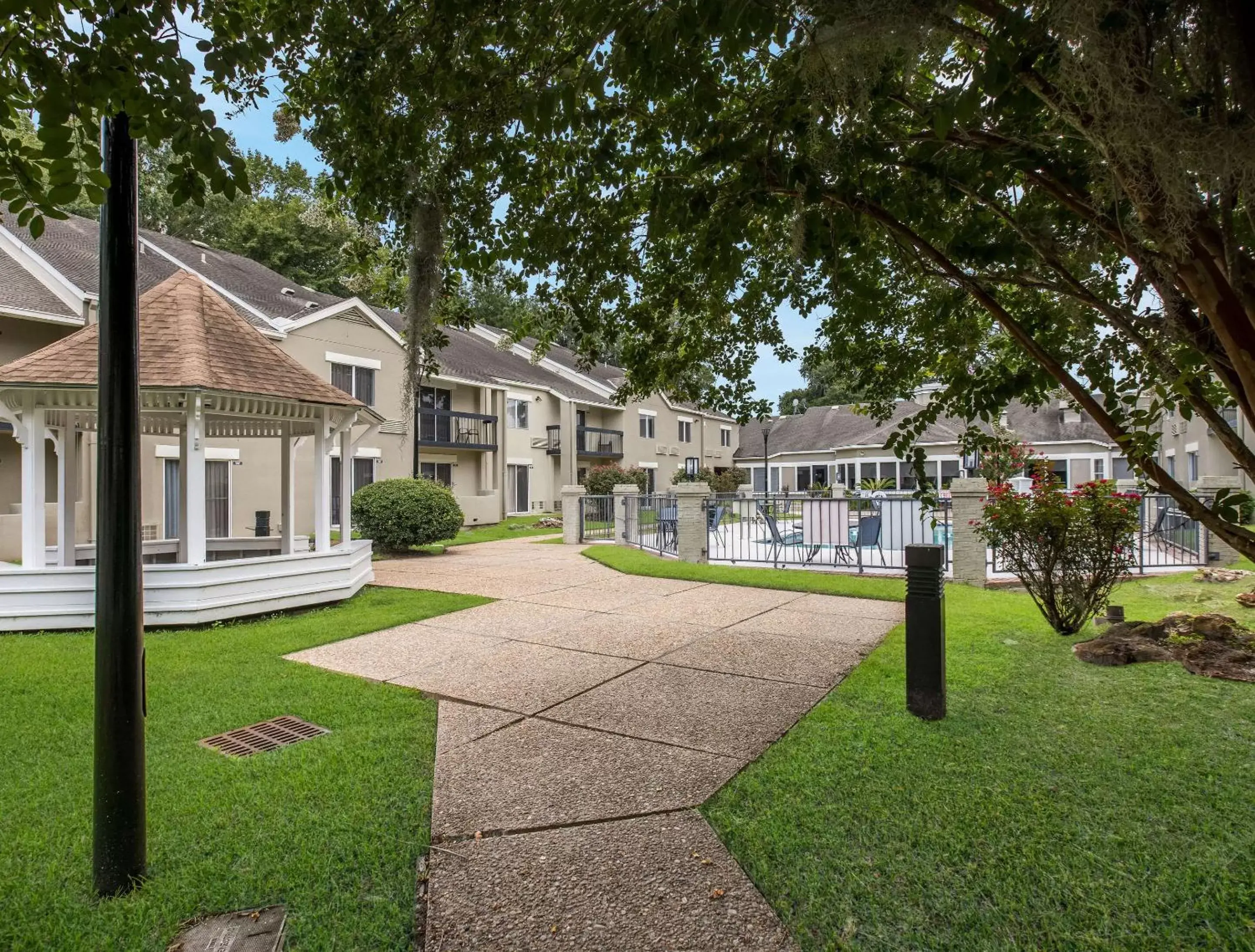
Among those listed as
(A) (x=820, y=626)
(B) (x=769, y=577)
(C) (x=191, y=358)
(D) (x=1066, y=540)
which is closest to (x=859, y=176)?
(D) (x=1066, y=540)

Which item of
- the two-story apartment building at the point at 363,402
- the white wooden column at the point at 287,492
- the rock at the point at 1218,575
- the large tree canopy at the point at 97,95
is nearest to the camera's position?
the large tree canopy at the point at 97,95

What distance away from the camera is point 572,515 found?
1825 centimetres

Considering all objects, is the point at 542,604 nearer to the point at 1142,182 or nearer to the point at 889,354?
the point at 889,354

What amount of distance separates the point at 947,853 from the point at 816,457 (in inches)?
1411

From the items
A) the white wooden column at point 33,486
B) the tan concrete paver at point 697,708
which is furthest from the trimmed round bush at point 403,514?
the tan concrete paver at point 697,708

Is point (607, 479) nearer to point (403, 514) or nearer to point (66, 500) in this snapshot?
point (403, 514)

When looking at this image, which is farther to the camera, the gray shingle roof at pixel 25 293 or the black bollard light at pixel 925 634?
the gray shingle roof at pixel 25 293

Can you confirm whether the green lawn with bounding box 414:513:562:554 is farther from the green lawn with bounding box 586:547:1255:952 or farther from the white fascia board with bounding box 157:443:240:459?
the green lawn with bounding box 586:547:1255:952

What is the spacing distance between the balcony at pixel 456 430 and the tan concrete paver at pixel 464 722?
18.1 metres

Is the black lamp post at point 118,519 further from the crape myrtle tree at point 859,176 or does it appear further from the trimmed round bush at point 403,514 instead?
the trimmed round bush at point 403,514

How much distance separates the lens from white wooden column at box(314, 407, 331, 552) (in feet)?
32.6

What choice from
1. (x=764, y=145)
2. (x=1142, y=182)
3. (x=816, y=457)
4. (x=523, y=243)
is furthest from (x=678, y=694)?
(x=816, y=457)

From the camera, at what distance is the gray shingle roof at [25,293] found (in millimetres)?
13414

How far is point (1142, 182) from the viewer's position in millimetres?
2125
